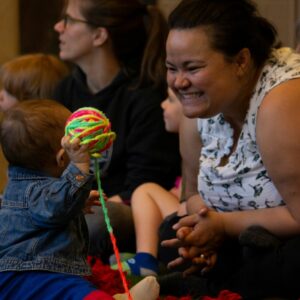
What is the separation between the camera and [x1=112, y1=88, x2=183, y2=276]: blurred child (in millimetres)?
1983

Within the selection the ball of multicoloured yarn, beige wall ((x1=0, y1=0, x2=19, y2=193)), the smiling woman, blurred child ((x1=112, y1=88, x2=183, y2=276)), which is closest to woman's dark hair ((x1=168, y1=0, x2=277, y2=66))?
the smiling woman

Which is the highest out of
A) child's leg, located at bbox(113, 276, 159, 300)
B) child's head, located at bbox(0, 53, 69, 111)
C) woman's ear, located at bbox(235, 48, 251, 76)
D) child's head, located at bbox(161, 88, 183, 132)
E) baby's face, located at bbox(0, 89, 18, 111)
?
woman's ear, located at bbox(235, 48, 251, 76)

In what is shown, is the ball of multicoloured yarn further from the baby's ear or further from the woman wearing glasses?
the woman wearing glasses

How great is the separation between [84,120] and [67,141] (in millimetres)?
50

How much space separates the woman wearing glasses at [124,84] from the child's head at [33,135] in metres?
0.66

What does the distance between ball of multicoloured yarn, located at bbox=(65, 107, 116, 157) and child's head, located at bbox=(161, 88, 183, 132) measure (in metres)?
0.77

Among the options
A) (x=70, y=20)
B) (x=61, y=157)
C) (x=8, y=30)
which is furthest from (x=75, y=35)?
(x=61, y=157)

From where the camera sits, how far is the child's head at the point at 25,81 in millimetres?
2654

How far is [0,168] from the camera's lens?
239 centimetres

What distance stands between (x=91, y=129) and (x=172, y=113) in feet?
2.69

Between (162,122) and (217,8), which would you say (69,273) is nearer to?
(217,8)

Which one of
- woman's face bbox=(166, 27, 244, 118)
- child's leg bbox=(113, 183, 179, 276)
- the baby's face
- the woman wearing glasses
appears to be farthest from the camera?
the baby's face

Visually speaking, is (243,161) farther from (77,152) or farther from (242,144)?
(77,152)

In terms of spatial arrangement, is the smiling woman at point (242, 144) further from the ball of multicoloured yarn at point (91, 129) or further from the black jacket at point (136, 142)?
the black jacket at point (136, 142)
